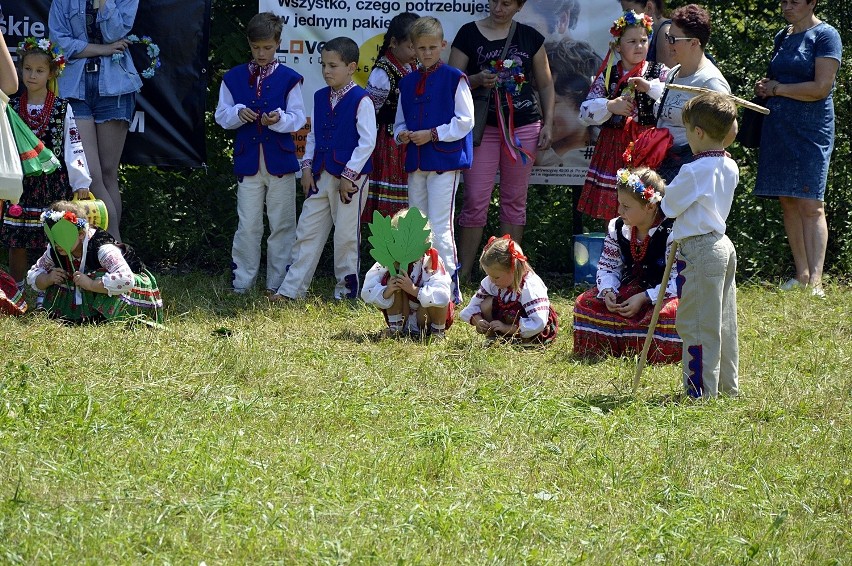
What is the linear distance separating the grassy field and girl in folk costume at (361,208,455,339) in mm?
258

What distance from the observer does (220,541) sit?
3215 millimetres

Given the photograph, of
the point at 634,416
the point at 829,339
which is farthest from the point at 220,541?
the point at 829,339

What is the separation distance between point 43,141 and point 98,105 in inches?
23.3

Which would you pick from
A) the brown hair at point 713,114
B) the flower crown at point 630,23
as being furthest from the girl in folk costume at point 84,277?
the flower crown at point 630,23

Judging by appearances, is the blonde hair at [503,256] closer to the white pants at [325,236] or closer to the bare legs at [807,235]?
the white pants at [325,236]

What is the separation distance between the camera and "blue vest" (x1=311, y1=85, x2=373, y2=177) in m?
6.95

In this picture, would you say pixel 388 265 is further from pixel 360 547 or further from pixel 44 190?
pixel 360 547

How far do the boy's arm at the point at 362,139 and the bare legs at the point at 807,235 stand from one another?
2.75m

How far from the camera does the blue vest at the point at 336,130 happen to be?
22.8ft

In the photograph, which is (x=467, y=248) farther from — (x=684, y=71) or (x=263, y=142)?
(x=684, y=71)

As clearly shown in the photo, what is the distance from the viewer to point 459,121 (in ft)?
22.5

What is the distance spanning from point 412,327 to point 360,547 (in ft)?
9.75

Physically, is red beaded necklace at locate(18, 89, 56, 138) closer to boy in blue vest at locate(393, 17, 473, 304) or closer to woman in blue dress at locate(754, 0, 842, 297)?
boy in blue vest at locate(393, 17, 473, 304)

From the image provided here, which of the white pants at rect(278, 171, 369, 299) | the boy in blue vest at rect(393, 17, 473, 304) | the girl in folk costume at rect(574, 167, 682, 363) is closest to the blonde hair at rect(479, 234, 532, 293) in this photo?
the girl in folk costume at rect(574, 167, 682, 363)
